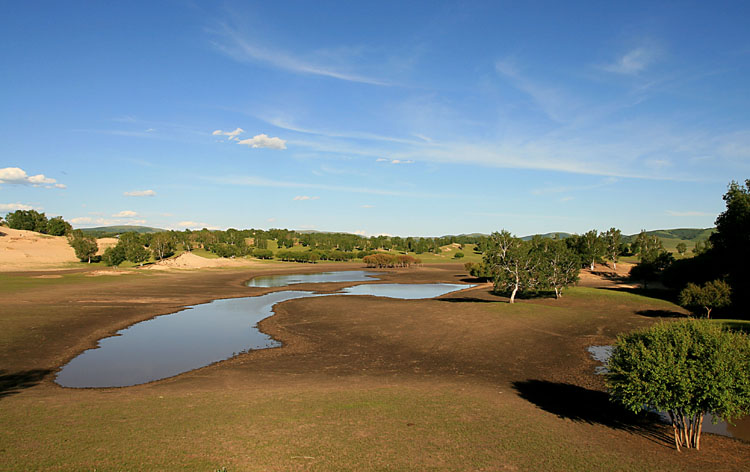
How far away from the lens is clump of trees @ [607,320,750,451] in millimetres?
14469

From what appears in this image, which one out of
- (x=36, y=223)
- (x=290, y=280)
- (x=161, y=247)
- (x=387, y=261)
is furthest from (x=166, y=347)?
(x=36, y=223)

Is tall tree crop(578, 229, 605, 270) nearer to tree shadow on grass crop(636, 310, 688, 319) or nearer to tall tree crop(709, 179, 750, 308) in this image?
tall tree crop(709, 179, 750, 308)

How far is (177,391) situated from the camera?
22.9 meters

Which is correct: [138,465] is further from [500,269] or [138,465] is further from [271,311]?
[500,269]

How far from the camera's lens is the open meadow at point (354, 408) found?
46.7 feet

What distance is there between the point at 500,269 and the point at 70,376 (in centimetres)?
4927

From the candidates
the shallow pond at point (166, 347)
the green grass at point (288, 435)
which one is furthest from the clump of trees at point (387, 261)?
the green grass at point (288, 435)

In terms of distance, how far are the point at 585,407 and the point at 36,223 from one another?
786ft

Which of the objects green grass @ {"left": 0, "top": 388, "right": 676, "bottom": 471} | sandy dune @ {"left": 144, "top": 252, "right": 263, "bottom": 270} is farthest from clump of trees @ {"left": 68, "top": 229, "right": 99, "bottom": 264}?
green grass @ {"left": 0, "top": 388, "right": 676, "bottom": 471}

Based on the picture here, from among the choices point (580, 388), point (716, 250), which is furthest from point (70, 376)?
point (716, 250)

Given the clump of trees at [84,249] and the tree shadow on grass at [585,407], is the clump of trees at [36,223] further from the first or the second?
the tree shadow on grass at [585,407]

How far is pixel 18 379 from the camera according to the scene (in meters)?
25.8

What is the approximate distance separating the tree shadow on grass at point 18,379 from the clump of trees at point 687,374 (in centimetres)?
3194

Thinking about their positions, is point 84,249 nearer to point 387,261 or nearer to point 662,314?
point 387,261
